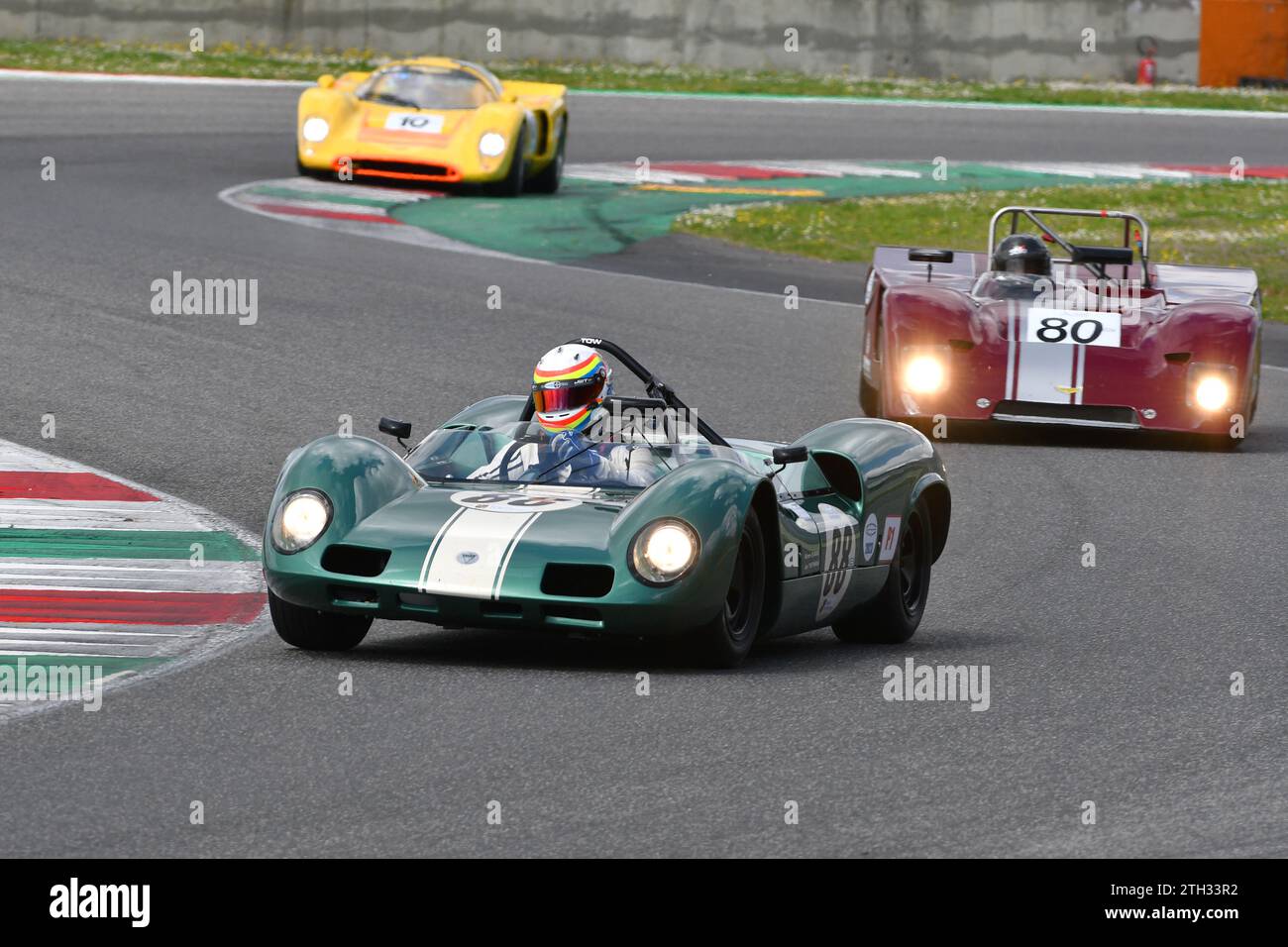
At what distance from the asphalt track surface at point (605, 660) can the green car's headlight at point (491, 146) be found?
2534 mm

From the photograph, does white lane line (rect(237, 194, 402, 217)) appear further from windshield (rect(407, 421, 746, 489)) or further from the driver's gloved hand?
the driver's gloved hand

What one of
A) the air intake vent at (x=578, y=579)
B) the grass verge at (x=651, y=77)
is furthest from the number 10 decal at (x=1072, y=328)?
the grass verge at (x=651, y=77)

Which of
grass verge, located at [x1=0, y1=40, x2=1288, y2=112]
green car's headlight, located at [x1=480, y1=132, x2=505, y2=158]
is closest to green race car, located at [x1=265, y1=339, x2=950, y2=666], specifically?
green car's headlight, located at [x1=480, y1=132, x2=505, y2=158]

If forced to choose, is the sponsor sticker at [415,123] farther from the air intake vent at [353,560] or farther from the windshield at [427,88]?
the air intake vent at [353,560]

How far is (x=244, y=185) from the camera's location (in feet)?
64.1

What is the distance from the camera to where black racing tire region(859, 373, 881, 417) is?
40.3 ft

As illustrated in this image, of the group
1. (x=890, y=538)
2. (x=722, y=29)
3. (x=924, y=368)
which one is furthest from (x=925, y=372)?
(x=722, y=29)

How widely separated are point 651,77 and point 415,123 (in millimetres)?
10969

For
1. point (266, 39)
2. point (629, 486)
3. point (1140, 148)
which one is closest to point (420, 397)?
point (629, 486)

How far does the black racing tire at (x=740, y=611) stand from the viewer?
21.9 feet

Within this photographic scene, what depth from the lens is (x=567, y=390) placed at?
7.36 metres

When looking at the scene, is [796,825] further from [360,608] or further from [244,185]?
[244,185]

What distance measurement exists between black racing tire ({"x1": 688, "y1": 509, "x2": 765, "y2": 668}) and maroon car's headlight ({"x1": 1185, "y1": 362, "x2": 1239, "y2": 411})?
18.5 feet

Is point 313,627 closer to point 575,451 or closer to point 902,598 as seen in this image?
point 575,451
